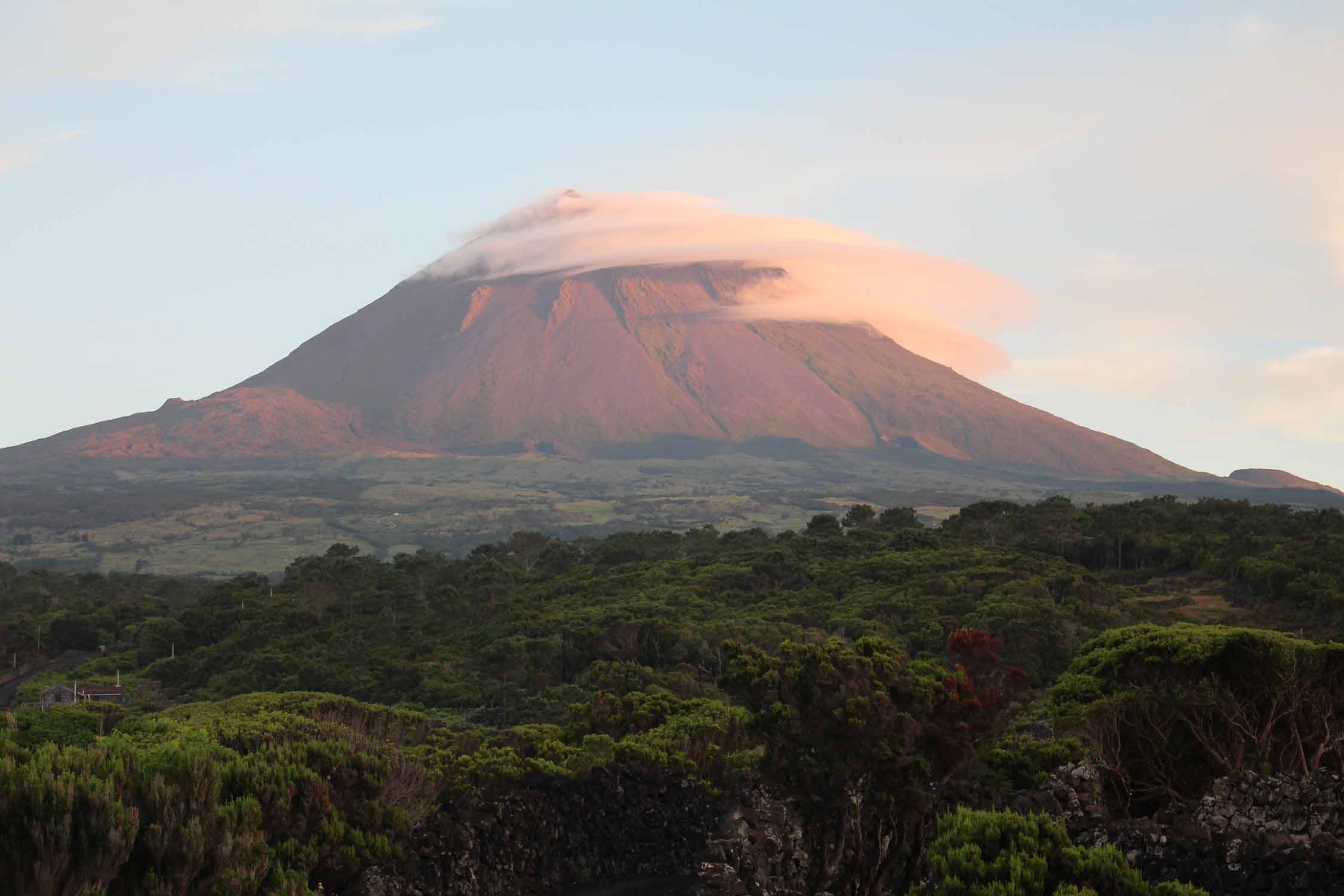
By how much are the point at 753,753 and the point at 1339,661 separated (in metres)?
11.5

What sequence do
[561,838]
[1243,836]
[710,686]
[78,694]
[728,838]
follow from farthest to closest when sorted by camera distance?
1. [78,694]
2. [710,686]
3. [561,838]
4. [728,838]
5. [1243,836]

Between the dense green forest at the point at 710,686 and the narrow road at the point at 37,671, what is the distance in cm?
116

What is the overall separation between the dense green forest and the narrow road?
45.6 inches

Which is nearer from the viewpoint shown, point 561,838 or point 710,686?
point 561,838

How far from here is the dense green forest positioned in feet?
62.0

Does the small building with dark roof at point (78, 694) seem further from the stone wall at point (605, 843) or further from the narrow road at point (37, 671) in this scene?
the stone wall at point (605, 843)

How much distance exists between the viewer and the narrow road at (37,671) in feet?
→ 183

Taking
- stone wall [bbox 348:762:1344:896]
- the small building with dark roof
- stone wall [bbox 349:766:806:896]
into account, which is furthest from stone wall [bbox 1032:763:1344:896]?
the small building with dark roof

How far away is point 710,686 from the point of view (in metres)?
44.0

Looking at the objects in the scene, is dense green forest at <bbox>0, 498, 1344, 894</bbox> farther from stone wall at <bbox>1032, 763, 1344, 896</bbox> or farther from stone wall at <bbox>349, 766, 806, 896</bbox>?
stone wall at <bbox>1032, 763, 1344, 896</bbox>

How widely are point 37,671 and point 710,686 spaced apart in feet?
126

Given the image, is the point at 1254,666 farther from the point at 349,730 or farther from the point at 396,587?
the point at 396,587

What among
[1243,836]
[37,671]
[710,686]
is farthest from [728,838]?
[37,671]

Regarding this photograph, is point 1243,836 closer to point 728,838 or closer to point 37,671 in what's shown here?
point 728,838
